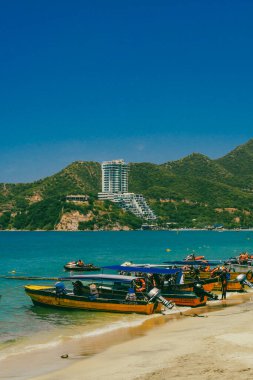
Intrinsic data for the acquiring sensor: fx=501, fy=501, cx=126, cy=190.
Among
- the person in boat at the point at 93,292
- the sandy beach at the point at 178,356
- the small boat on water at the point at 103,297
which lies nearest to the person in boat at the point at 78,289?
the small boat on water at the point at 103,297

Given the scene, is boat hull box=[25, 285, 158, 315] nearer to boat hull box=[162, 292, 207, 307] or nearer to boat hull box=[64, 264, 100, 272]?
boat hull box=[162, 292, 207, 307]

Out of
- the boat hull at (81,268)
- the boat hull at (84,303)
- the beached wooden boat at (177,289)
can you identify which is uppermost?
the beached wooden boat at (177,289)

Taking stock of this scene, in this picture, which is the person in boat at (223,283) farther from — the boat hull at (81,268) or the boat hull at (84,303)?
the boat hull at (81,268)

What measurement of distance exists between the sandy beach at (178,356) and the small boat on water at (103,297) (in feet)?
13.4

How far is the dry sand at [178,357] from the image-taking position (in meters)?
15.2

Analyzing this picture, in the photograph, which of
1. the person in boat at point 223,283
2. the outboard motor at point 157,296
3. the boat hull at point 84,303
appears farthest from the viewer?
the person in boat at point 223,283

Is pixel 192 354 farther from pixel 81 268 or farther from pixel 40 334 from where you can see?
pixel 81 268

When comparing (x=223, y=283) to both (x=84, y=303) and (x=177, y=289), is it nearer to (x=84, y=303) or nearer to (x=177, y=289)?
(x=177, y=289)

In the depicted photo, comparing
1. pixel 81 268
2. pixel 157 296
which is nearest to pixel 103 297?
pixel 157 296

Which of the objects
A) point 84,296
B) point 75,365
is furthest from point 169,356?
point 84,296

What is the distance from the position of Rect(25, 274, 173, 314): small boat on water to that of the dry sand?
471 cm

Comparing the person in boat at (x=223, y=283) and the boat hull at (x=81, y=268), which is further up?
the person in boat at (x=223, y=283)

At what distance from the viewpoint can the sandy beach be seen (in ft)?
50.0

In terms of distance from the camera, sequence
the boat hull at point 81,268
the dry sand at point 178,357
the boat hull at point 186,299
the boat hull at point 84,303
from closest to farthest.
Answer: the dry sand at point 178,357, the boat hull at point 84,303, the boat hull at point 186,299, the boat hull at point 81,268
